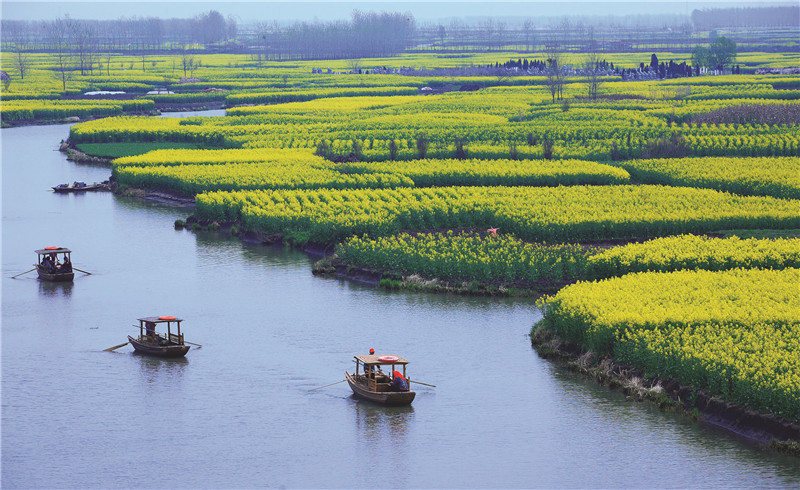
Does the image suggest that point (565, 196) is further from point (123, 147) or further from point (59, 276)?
point (123, 147)

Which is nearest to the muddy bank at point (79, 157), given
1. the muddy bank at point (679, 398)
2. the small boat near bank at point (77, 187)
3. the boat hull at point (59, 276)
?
the small boat near bank at point (77, 187)

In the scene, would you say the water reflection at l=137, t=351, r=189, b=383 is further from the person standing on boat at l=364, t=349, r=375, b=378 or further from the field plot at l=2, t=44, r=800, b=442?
the field plot at l=2, t=44, r=800, b=442

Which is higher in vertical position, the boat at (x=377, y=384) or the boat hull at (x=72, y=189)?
the boat hull at (x=72, y=189)

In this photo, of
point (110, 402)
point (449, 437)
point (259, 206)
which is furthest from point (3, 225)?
point (449, 437)

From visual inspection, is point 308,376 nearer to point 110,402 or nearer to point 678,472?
point 110,402

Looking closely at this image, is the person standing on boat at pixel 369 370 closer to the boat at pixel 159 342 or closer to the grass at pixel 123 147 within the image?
the boat at pixel 159 342

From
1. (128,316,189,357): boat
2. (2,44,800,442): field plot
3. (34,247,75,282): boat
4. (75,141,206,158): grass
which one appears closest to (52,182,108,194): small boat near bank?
(2,44,800,442): field plot
